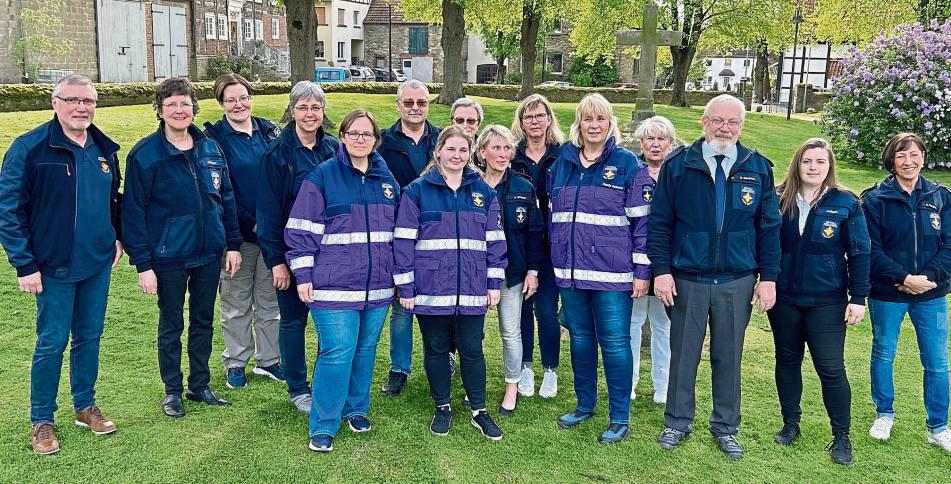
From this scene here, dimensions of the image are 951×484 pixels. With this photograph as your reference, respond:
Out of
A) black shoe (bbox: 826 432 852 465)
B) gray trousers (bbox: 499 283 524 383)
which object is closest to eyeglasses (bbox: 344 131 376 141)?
gray trousers (bbox: 499 283 524 383)

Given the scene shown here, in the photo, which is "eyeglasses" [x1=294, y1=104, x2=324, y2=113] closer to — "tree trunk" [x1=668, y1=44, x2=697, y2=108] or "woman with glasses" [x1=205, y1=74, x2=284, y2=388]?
"woman with glasses" [x1=205, y1=74, x2=284, y2=388]

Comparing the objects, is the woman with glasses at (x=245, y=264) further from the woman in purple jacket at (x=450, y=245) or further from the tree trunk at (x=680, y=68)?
the tree trunk at (x=680, y=68)

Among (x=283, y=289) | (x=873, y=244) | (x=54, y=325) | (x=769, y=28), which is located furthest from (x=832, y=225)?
(x=769, y=28)

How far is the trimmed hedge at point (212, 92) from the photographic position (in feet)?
55.9

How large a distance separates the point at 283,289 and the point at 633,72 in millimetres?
45983

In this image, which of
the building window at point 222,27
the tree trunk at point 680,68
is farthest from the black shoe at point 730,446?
the building window at point 222,27

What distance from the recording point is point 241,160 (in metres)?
5.21

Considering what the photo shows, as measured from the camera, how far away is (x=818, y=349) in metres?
4.58

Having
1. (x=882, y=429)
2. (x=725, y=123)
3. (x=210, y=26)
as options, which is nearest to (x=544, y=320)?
(x=725, y=123)

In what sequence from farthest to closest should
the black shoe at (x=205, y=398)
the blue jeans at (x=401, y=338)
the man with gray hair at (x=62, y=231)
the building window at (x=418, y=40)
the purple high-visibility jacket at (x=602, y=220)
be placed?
the building window at (x=418, y=40)
the blue jeans at (x=401, y=338)
the black shoe at (x=205, y=398)
the purple high-visibility jacket at (x=602, y=220)
the man with gray hair at (x=62, y=231)

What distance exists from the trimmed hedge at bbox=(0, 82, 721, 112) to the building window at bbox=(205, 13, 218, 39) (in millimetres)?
8203

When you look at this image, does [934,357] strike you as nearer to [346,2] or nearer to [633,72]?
[633,72]

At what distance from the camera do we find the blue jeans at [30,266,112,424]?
4438mm

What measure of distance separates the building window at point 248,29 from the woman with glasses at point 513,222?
3729 centimetres
